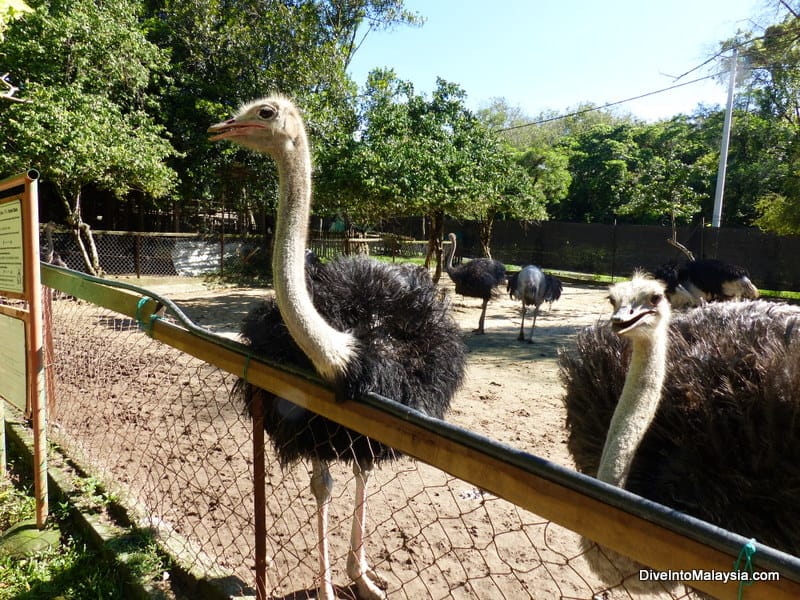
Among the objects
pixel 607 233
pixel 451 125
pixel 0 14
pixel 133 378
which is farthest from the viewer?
pixel 607 233

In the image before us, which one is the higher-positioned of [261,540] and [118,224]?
[118,224]

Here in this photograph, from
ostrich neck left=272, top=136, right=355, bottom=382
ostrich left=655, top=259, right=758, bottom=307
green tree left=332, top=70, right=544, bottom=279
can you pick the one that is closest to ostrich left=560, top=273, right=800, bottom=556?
ostrich neck left=272, top=136, right=355, bottom=382

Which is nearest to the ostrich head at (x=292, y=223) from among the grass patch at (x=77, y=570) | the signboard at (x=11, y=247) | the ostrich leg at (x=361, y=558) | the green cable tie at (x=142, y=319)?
the green cable tie at (x=142, y=319)

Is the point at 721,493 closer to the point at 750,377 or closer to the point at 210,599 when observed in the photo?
the point at 750,377

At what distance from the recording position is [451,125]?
11.2m

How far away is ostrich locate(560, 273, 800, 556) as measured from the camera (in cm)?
176

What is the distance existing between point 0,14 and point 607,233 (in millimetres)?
17317

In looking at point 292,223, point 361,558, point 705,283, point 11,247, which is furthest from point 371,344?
point 705,283

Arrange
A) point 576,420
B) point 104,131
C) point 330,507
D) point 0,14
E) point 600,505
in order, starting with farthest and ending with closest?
point 104,131, point 0,14, point 330,507, point 576,420, point 600,505

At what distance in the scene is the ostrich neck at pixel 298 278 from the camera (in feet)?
5.19

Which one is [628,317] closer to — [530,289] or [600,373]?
[600,373]

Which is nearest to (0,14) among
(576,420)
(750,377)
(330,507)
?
(330,507)

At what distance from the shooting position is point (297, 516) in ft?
9.85

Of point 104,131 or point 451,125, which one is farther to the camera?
point 451,125
